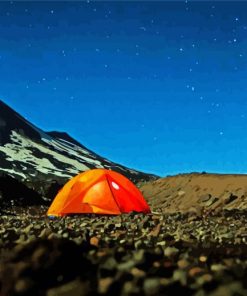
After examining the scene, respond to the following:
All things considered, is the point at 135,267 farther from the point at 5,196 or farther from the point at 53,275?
the point at 5,196

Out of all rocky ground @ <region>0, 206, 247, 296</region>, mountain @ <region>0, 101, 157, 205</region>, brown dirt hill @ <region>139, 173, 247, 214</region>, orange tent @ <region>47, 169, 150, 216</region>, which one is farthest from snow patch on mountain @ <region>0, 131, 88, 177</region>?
rocky ground @ <region>0, 206, 247, 296</region>

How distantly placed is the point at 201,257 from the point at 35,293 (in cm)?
333

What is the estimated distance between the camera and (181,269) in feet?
23.9

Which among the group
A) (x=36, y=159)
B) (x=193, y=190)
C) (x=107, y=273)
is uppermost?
(x=36, y=159)

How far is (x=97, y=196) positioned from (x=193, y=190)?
20.9 meters

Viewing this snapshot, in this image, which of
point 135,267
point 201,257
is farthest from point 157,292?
point 201,257

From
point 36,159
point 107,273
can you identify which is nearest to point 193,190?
point 107,273

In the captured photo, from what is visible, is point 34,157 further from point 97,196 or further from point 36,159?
point 97,196

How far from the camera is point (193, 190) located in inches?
1784

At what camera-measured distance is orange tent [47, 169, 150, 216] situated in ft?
83.3

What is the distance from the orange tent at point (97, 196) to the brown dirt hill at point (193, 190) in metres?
10.1

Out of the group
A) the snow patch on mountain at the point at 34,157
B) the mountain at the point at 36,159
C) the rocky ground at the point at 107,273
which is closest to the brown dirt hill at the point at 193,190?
the rocky ground at the point at 107,273

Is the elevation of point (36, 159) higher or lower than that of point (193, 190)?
higher

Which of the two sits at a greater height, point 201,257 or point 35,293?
point 201,257
